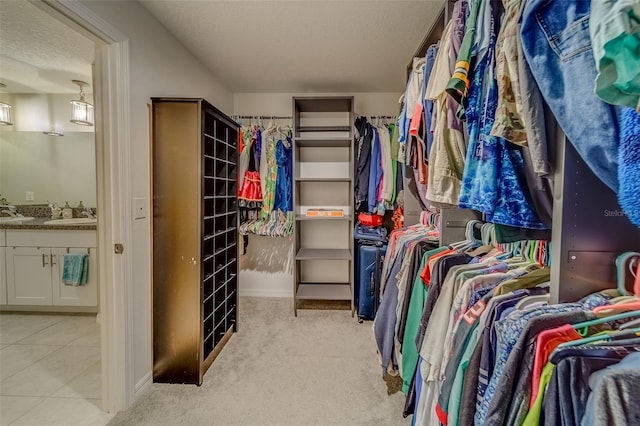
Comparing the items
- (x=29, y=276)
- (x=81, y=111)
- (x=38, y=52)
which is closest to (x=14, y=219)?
(x=29, y=276)

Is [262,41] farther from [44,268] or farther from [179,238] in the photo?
[44,268]

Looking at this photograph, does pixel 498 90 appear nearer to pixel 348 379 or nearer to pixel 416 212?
pixel 416 212

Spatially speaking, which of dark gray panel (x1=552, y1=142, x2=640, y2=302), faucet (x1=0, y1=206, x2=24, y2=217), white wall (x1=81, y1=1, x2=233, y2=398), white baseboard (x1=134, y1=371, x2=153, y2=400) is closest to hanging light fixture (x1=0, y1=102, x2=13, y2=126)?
faucet (x1=0, y1=206, x2=24, y2=217)

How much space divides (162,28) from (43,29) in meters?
0.76

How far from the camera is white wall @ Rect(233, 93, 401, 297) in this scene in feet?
10.6

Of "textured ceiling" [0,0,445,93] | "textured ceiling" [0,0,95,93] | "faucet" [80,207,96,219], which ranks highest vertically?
"textured ceiling" [0,0,445,93]

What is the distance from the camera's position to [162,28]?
73.8 inches

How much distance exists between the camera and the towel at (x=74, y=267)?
262 cm

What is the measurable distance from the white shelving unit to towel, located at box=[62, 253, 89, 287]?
1.94 m

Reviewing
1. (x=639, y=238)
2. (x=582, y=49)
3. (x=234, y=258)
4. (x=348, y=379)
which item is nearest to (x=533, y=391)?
(x=639, y=238)

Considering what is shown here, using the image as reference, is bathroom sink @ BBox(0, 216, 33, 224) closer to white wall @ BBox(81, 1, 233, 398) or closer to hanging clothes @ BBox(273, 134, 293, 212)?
white wall @ BBox(81, 1, 233, 398)

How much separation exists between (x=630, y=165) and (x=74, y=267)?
353 centimetres

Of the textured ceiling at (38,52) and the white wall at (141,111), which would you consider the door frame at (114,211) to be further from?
the textured ceiling at (38,52)

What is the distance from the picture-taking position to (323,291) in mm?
3010
